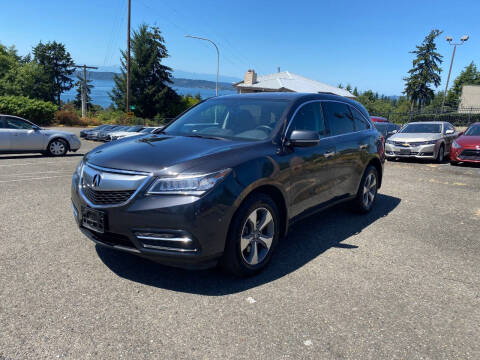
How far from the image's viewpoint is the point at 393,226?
5.43 meters

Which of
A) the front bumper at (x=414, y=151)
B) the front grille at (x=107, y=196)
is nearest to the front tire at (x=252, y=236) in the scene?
the front grille at (x=107, y=196)

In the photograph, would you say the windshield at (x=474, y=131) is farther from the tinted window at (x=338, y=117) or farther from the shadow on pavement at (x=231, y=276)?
the shadow on pavement at (x=231, y=276)

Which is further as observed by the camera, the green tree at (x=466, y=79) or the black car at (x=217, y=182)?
the green tree at (x=466, y=79)

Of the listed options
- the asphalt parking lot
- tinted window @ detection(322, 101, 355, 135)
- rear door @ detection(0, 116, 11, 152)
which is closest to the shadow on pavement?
the asphalt parking lot

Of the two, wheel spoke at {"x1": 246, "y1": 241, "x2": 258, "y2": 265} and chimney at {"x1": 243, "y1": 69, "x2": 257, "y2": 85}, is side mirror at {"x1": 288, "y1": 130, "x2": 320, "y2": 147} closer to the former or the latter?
wheel spoke at {"x1": 246, "y1": 241, "x2": 258, "y2": 265}

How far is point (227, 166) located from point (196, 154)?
0.32 m

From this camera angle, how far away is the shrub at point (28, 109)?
35.2 m

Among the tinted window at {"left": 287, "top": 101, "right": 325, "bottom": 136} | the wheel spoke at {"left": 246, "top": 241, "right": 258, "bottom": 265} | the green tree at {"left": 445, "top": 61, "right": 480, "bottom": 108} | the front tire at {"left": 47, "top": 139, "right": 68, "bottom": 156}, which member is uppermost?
the green tree at {"left": 445, "top": 61, "right": 480, "bottom": 108}

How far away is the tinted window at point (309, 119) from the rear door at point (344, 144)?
0.19 m

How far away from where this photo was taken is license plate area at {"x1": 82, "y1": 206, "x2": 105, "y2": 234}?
3141 mm

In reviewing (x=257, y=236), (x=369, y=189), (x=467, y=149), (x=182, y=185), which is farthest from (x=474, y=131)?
(x=182, y=185)

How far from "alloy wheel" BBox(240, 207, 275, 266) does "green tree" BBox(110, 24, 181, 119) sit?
56.6 meters

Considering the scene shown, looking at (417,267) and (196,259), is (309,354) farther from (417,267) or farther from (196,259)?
(417,267)

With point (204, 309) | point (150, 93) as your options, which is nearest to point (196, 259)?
point (204, 309)
